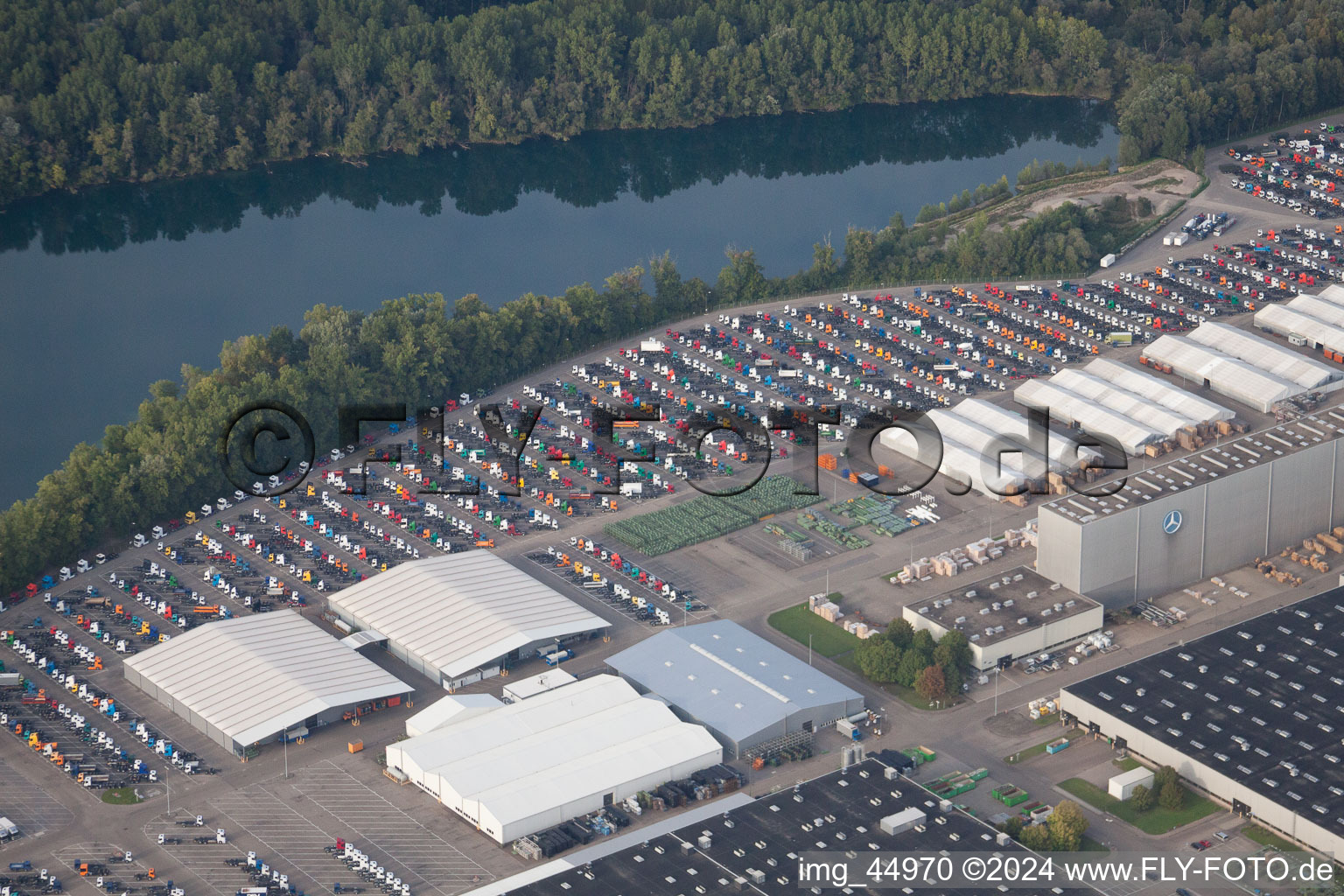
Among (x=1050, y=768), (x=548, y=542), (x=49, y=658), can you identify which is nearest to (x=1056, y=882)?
(x=1050, y=768)

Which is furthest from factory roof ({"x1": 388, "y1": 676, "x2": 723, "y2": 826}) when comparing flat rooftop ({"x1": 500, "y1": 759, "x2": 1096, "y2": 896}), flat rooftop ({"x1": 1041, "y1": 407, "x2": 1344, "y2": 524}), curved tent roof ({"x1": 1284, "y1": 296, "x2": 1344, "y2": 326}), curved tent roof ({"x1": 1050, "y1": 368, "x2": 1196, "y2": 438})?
curved tent roof ({"x1": 1284, "y1": 296, "x2": 1344, "y2": 326})

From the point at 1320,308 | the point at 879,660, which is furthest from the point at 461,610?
the point at 1320,308

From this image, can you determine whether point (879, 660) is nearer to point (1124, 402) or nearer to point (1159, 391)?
point (1124, 402)

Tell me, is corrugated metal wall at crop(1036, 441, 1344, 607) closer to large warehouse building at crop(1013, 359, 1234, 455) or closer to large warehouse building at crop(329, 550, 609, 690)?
large warehouse building at crop(1013, 359, 1234, 455)

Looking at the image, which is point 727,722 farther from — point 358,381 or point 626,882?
point 358,381

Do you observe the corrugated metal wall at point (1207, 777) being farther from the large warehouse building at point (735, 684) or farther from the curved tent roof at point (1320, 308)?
the curved tent roof at point (1320, 308)

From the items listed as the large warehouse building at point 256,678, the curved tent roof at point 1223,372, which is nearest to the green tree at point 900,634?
the large warehouse building at point 256,678
